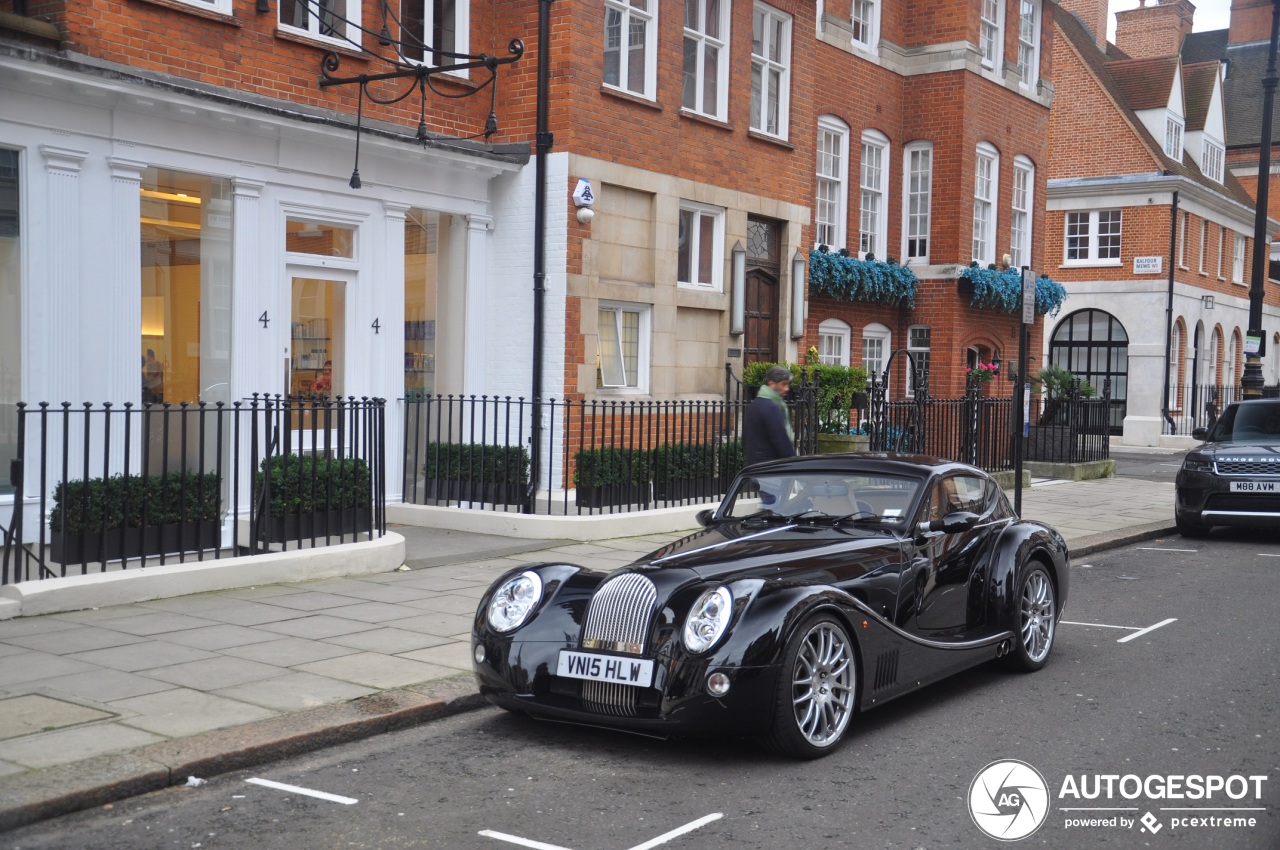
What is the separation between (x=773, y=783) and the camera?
5445 millimetres

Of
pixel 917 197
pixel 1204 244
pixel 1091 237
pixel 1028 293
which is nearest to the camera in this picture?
pixel 1028 293

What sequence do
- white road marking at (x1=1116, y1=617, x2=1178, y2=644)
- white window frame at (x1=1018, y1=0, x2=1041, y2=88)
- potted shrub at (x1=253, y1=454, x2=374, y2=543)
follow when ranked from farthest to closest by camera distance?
white window frame at (x1=1018, y1=0, x2=1041, y2=88) < potted shrub at (x1=253, y1=454, x2=374, y2=543) < white road marking at (x1=1116, y1=617, x2=1178, y2=644)

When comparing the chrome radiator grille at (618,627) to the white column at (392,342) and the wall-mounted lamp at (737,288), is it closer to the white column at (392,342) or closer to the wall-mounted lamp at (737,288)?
the white column at (392,342)

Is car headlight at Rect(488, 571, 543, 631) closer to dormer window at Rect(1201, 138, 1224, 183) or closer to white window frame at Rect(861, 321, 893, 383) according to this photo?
white window frame at Rect(861, 321, 893, 383)

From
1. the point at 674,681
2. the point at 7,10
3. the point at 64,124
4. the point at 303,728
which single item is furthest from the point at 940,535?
the point at 7,10

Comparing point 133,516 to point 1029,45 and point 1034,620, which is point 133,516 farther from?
point 1029,45

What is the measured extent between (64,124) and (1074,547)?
10.8m

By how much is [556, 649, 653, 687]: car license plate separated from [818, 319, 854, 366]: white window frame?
16.8 metres

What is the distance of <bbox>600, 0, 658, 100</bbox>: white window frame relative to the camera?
15461 millimetres

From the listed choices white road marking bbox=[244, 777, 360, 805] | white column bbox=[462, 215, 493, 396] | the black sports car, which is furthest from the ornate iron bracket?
white road marking bbox=[244, 777, 360, 805]

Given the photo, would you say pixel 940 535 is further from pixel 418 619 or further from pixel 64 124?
pixel 64 124

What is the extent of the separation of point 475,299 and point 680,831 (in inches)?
429

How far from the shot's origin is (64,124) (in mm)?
10805

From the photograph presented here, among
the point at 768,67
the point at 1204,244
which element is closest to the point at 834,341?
the point at 768,67
